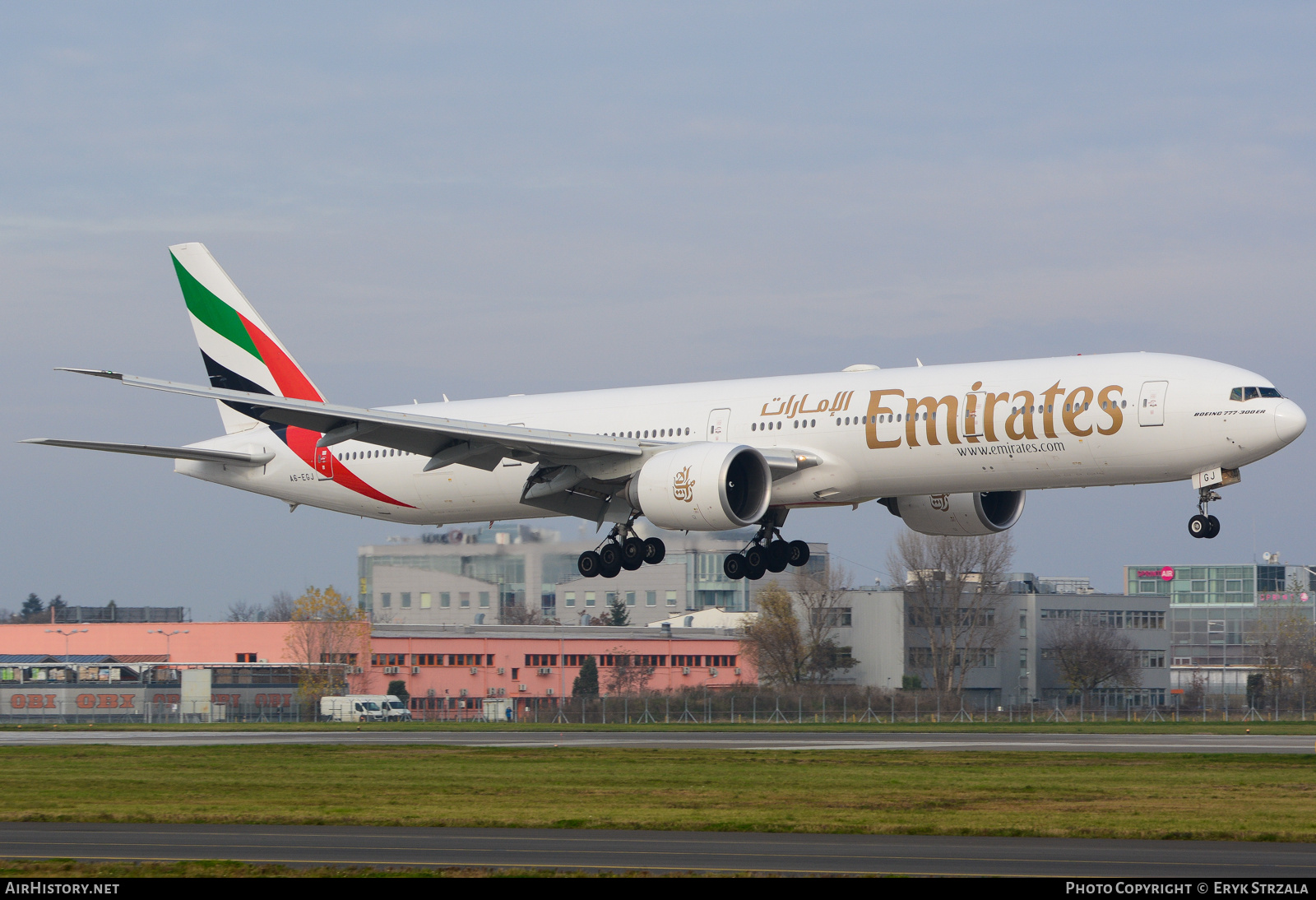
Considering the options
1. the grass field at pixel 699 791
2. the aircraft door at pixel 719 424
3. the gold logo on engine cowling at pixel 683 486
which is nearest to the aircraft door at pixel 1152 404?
the grass field at pixel 699 791

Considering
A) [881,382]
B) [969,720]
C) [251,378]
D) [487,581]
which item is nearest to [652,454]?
[881,382]

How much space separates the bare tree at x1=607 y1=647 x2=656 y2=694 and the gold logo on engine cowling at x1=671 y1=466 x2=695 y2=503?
214 feet

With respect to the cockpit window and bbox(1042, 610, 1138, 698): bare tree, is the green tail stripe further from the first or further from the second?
bbox(1042, 610, 1138, 698): bare tree

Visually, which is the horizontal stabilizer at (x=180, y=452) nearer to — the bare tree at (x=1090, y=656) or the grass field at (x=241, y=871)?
the grass field at (x=241, y=871)

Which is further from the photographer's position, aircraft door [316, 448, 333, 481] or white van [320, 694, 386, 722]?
white van [320, 694, 386, 722]

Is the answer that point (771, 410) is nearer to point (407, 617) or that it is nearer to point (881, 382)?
point (881, 382)

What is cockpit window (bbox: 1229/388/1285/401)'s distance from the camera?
35.8 m

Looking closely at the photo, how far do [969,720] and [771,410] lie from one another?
35.0 metres

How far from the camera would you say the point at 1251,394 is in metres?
35.9

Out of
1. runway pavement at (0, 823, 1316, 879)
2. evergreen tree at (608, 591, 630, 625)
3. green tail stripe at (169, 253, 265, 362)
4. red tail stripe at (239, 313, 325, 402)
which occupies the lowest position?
runway pavement at (0, 823, 1316, 879)

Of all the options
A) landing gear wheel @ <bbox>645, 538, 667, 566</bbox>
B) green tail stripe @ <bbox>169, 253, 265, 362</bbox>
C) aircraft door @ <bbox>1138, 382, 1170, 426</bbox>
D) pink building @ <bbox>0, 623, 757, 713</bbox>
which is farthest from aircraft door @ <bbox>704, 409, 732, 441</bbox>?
pink building @ <bbox>0, 623, 757, 713</bbox>

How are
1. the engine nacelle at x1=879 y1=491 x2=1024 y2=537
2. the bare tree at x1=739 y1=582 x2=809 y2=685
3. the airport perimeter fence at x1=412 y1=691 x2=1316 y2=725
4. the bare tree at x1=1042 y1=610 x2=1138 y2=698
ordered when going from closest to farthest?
the engine nacelle at x1=879 y1=491 x2=1024 y2=537
the airport perimeter fence at x1=412 y1=691 x2=1316 y2=725
the bare tree at x1=739 y1=582 x2=809 y2=685
the bare tree at x1=1042 y1=610 x2=1138 y2=698

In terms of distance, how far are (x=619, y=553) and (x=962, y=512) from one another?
31.8ft

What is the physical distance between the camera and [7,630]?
121625 millimetres
